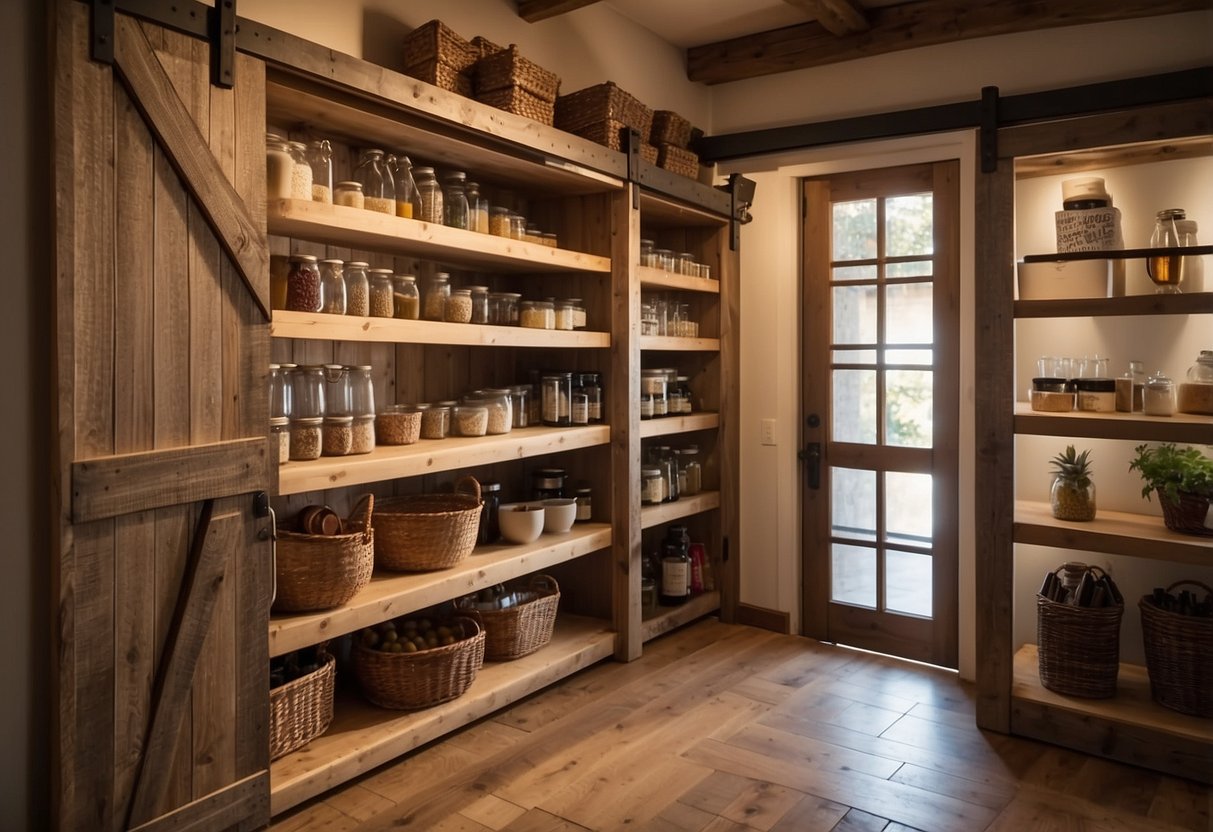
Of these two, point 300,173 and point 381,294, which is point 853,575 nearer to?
point 381,294

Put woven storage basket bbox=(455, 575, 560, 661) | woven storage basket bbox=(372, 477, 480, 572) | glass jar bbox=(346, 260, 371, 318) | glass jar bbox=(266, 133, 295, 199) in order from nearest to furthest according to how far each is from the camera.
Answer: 1. glass jar bbox=(266, 133, 295, 199)
2. glass jar bbox=(346, 260, 371, 318)
3. woven storage basket bbox=(372, 477, 480, 572)
4. woven storage basket bbox=(455, 575, 560, 661)

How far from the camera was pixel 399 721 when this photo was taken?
266 cm

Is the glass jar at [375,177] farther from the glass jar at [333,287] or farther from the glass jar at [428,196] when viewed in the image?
the glass jar at [333,287]

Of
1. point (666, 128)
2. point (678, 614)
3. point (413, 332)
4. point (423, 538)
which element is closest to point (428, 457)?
point (423, 538)

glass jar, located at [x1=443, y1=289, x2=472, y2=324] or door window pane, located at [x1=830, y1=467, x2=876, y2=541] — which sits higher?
glass jar, located at [x1=443, y1=289, x2=472, y2=324]

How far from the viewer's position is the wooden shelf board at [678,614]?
3786mm

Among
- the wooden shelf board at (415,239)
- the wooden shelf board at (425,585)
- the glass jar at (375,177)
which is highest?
the glass jar at (375,177)

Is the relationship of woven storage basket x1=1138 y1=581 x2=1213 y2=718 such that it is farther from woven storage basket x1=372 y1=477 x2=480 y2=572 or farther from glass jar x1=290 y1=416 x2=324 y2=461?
glass jar x1=290 y1=416 x2=324 y2=461

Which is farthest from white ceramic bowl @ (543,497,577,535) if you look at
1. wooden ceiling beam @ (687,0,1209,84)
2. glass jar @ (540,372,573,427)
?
wooden ceiling beam @ (687,0,1209,84)

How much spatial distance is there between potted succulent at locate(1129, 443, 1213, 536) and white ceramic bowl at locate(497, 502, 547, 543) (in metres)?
2.06

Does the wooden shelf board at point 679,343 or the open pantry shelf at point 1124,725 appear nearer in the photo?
the open pantry shelf at point 1124,725

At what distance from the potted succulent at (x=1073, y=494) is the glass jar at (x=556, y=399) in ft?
5.82

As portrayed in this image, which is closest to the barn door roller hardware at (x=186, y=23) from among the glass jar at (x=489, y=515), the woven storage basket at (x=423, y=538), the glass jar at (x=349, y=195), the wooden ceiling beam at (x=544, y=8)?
the glass jar at (x=349, y=195)

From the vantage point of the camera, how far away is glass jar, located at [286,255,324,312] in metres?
2.39
